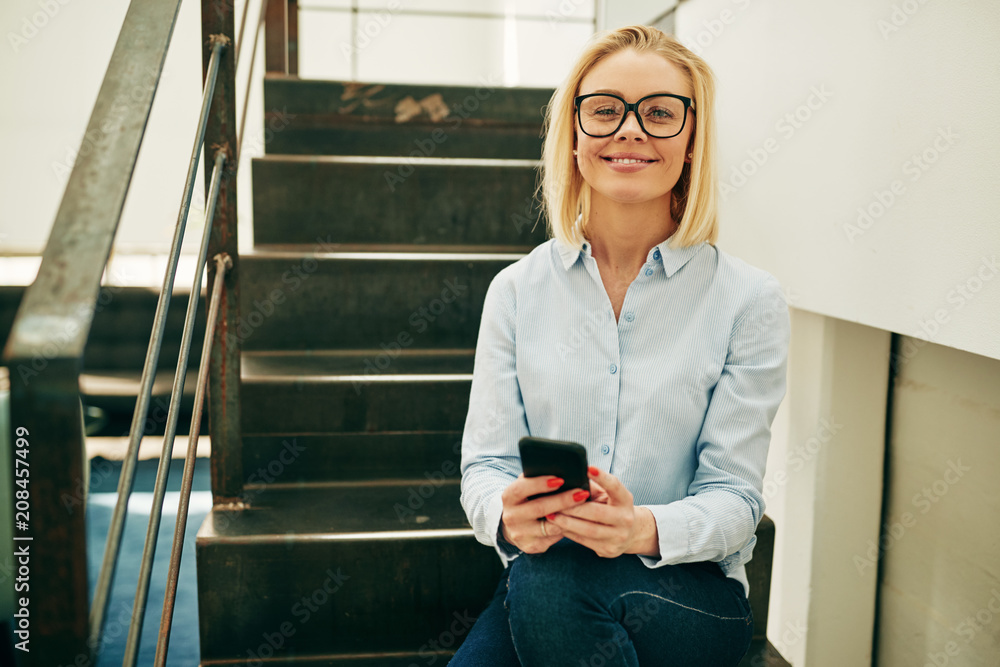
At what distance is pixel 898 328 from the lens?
3.72ft

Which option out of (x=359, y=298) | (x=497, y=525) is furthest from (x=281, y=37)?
(x=497, y=525)

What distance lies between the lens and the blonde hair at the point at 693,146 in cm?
99

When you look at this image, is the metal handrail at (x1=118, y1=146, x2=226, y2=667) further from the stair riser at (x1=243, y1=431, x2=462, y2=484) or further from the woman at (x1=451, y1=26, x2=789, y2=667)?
the stair riser at (x1=243, y1=431, x2=462, y2=484)

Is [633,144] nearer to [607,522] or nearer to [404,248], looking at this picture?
[607,522]

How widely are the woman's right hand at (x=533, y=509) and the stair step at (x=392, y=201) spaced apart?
4.01 feet

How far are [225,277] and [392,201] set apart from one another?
71cm

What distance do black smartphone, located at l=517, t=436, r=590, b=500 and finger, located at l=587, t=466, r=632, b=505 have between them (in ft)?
0.07

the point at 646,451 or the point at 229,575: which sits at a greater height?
the point at 646,451

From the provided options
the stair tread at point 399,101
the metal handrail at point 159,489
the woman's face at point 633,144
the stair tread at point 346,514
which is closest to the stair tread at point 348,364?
the stair tread at point 346,514

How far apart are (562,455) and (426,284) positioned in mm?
1042

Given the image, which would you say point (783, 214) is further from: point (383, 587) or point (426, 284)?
point (383, 587)

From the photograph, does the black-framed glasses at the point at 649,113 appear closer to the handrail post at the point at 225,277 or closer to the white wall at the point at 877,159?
the white wall at the point at 877,159

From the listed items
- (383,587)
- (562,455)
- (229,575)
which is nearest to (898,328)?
(562,455)

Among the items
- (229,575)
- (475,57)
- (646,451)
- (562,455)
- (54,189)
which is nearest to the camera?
(562,455)
